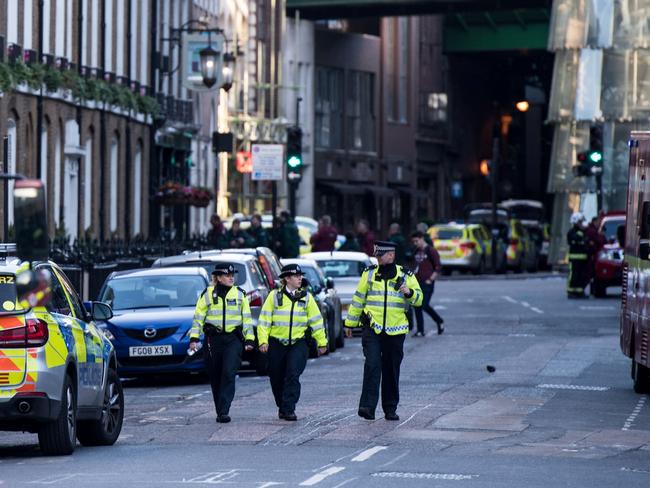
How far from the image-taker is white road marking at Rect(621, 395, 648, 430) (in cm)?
A: 1950

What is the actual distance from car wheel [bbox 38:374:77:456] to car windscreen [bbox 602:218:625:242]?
1165 inches

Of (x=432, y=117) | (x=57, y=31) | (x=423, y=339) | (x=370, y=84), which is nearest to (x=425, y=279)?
(x=423, y=339)

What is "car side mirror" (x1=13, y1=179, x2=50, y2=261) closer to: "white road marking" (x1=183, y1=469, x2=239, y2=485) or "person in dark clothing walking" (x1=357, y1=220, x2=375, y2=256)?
"white road marking" (x1=183, y1=469, x2=239, y2=485)

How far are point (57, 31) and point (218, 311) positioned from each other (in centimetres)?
2386

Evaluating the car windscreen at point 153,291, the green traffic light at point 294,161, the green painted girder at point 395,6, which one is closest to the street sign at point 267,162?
the green traffic light at point 294,161

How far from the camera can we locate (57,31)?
43406 mm

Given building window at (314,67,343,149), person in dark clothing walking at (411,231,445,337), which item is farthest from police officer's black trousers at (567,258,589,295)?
building window at (314,67,343,149)

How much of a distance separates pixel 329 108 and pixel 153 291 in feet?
191

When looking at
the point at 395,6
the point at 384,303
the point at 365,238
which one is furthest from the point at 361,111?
the point at 384,303

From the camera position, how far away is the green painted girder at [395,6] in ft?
236

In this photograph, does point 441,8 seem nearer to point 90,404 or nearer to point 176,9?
point 176,9

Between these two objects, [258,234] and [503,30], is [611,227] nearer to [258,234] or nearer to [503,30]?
[258,234]

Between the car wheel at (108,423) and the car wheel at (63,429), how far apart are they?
97 centimetres

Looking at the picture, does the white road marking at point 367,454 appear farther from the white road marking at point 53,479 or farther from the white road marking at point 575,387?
the white road marking at point 575,387
